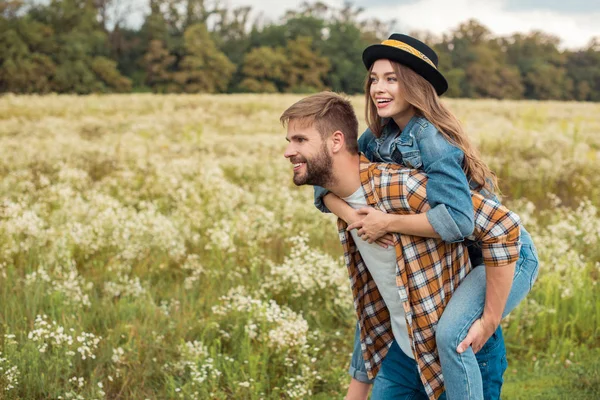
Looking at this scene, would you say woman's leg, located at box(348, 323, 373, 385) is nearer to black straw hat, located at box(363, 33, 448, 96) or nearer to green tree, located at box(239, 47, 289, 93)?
black straw hat, located at box(363, 33, 448, 96)

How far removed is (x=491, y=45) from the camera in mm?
93375

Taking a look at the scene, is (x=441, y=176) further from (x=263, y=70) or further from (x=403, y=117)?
(x=263, y=70)

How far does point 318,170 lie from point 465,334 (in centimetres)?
94

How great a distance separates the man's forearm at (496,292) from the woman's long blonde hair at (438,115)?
407 mm

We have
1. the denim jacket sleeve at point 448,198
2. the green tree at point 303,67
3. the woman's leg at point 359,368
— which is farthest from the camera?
the green tree at point 303,67

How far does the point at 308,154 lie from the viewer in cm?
292

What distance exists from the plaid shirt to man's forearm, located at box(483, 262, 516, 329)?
0.05 meters

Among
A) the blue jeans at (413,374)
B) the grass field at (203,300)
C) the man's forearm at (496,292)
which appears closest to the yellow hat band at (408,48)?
the man's forearm at (496,292)

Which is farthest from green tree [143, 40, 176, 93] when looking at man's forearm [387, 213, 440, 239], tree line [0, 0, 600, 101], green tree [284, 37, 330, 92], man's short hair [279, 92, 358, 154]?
man's forearm [387, 213, 440, 239]

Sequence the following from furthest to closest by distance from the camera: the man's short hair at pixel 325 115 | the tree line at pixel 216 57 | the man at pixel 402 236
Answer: the tree line at pixel 216 57 < the man's short hair at pixel 325 115 < the man at pixel 402 236

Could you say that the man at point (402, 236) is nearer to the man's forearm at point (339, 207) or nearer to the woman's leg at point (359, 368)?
the man's forearm at point (339, 207)

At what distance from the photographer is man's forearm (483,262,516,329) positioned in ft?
9.25

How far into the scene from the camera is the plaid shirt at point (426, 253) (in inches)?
110

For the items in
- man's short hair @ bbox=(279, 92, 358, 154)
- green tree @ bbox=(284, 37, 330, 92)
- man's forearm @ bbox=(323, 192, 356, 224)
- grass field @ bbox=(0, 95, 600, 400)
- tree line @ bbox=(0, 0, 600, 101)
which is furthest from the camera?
green tree @ bbox=(284, 37, 330, 92)
